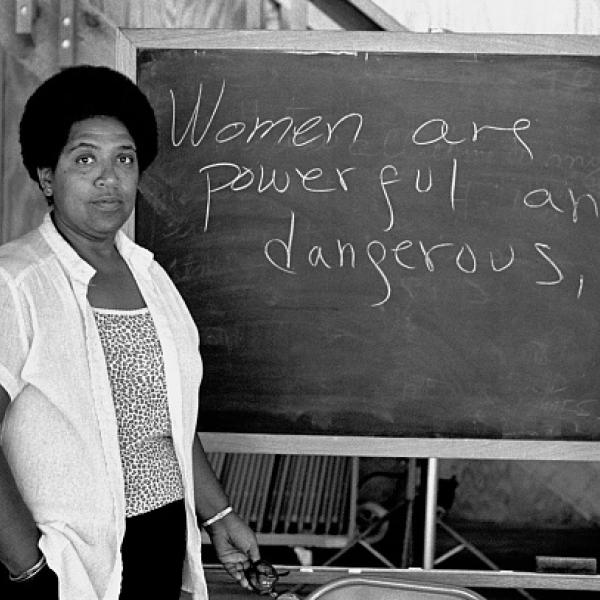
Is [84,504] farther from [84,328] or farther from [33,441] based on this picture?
[84,328]

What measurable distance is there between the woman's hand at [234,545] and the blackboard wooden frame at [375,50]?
360 millimetres

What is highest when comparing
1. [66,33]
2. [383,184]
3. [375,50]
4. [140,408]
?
[66,33]

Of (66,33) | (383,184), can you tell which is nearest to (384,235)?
(383,184)

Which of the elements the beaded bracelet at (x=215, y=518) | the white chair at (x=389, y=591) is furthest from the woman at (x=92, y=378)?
the white chair at (x=389, y=591)

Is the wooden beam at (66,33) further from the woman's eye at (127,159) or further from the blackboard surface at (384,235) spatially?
the woman's eye at (127,159)

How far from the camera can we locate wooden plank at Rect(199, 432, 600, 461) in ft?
8.03

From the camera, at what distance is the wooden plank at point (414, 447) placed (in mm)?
2447

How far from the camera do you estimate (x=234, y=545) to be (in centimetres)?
213

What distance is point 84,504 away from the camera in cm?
175

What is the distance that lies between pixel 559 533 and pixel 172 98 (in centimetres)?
239

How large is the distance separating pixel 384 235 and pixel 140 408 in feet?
2.78

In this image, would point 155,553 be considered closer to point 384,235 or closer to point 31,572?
point 31,572

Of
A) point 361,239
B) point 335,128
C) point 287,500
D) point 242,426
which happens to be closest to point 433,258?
point 361,239

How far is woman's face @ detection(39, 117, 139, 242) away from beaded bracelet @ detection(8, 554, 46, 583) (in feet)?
1.73
